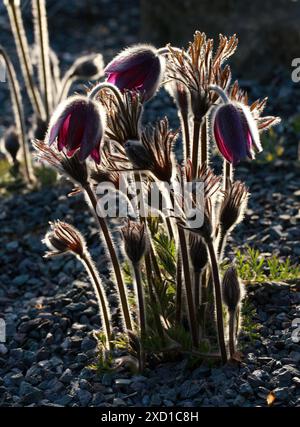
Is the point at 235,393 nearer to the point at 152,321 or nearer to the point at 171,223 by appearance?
the point at 152,321

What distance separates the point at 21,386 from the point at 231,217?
0.94m

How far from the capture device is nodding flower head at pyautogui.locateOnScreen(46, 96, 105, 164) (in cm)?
230

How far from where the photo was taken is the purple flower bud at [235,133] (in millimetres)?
2318

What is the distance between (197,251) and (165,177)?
0.26 m

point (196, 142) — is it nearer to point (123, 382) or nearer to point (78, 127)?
point (78, 127)

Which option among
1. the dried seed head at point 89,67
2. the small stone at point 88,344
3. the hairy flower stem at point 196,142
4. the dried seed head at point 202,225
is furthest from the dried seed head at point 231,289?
the dried seed head at point 89,67

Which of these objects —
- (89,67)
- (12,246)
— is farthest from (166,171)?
(89,67)

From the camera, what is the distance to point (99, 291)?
2.74 m

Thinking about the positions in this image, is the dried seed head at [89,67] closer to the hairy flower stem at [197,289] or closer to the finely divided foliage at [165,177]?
the finely divided foliage at [165,177]

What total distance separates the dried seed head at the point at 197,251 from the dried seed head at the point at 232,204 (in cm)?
9

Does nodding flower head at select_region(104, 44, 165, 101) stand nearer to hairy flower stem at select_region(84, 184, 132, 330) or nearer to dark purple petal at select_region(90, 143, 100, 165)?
dark purple petal at select_region(90, 143, 100, 165)

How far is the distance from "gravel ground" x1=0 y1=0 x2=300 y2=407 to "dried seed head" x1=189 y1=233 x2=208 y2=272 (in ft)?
1.24

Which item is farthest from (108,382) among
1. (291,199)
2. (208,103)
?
(291,199)
